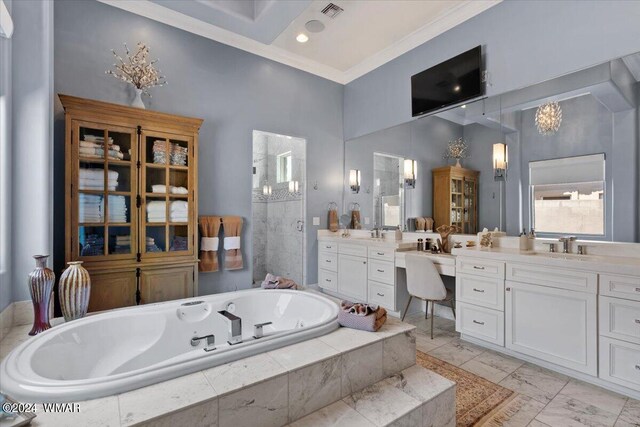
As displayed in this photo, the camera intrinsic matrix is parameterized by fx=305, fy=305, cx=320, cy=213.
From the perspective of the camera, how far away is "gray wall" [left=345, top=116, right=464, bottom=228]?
11.2 ft

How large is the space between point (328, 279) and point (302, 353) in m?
2.73

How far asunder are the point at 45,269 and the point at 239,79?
2.86 meters

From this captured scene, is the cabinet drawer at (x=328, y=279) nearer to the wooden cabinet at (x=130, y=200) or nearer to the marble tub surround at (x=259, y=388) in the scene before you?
the wooden cabinet at (x=130, y=200)

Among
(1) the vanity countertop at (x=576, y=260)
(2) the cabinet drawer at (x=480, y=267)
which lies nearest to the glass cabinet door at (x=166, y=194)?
(2) the cabinet drawer at (x=480, y=267)

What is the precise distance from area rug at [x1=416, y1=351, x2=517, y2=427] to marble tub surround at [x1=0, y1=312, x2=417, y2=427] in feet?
1.63

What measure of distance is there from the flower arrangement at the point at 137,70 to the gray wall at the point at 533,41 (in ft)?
9.36

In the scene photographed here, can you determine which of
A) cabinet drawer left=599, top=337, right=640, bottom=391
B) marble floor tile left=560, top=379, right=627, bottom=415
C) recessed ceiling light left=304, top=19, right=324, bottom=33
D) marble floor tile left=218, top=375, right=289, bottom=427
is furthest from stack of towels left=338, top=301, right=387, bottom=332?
recessed ceiling light left=304, top=19, right=324, bottom=33

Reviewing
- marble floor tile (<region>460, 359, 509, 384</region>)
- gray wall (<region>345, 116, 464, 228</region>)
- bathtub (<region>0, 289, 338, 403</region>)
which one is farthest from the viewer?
gray wall (<region>345, 116, 464, 228</region>)

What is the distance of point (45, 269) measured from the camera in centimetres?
182

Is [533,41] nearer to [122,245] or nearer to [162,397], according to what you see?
[162,397]

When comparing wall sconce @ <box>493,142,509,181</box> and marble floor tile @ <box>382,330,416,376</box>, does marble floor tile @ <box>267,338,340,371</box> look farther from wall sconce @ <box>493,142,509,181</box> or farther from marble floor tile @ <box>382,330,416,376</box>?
wall sconce @ <box>493,142,509,181</box>

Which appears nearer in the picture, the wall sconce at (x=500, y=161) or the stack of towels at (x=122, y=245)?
the stack of towels at (x=122, y=245)

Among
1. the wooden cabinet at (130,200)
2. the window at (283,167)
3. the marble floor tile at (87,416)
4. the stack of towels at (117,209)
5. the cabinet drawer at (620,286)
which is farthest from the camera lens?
the window at (283,167)

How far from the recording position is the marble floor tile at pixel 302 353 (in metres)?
1.41
